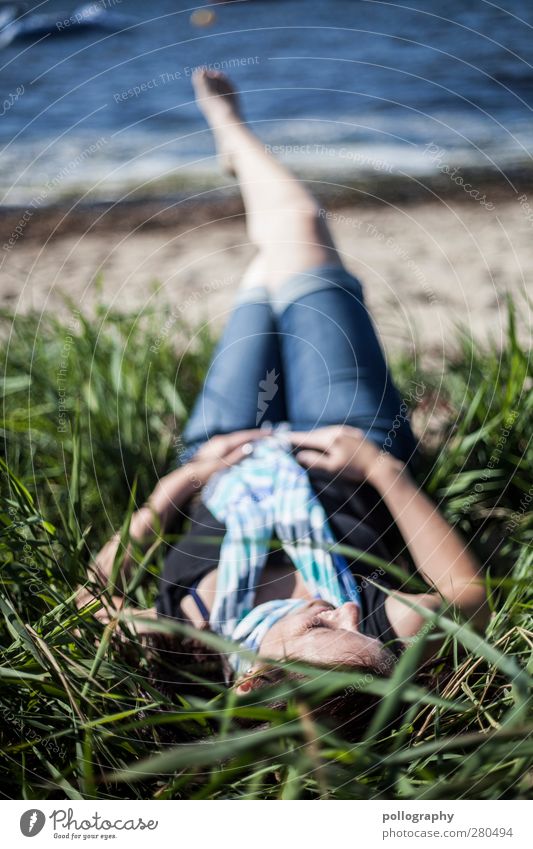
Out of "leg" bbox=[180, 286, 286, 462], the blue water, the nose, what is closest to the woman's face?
the nose

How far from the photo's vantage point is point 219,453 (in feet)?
3.25

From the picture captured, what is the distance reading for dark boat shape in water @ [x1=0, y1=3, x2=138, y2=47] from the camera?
2035 millimetres

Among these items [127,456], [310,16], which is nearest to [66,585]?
[127,456]

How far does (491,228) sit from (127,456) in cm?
118

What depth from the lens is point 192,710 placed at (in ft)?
2.06

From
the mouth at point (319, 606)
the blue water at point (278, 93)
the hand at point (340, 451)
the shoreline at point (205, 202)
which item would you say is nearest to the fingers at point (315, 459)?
the hand at point (340, 451)

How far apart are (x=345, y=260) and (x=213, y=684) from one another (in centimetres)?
132

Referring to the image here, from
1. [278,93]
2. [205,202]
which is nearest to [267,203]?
[205,202]

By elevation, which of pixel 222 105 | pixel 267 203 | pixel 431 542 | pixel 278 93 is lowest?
pixel 431 542

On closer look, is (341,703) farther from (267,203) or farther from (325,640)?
(267,203)

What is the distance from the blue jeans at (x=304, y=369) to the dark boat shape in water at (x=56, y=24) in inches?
53.6

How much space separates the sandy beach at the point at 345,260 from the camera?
147 centimetres

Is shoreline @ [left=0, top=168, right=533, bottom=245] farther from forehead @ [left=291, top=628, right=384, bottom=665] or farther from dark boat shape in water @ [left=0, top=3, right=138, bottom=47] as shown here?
forehead @ [left=291, top=628, right=384, bottom=665]

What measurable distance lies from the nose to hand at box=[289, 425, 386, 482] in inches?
8.5
